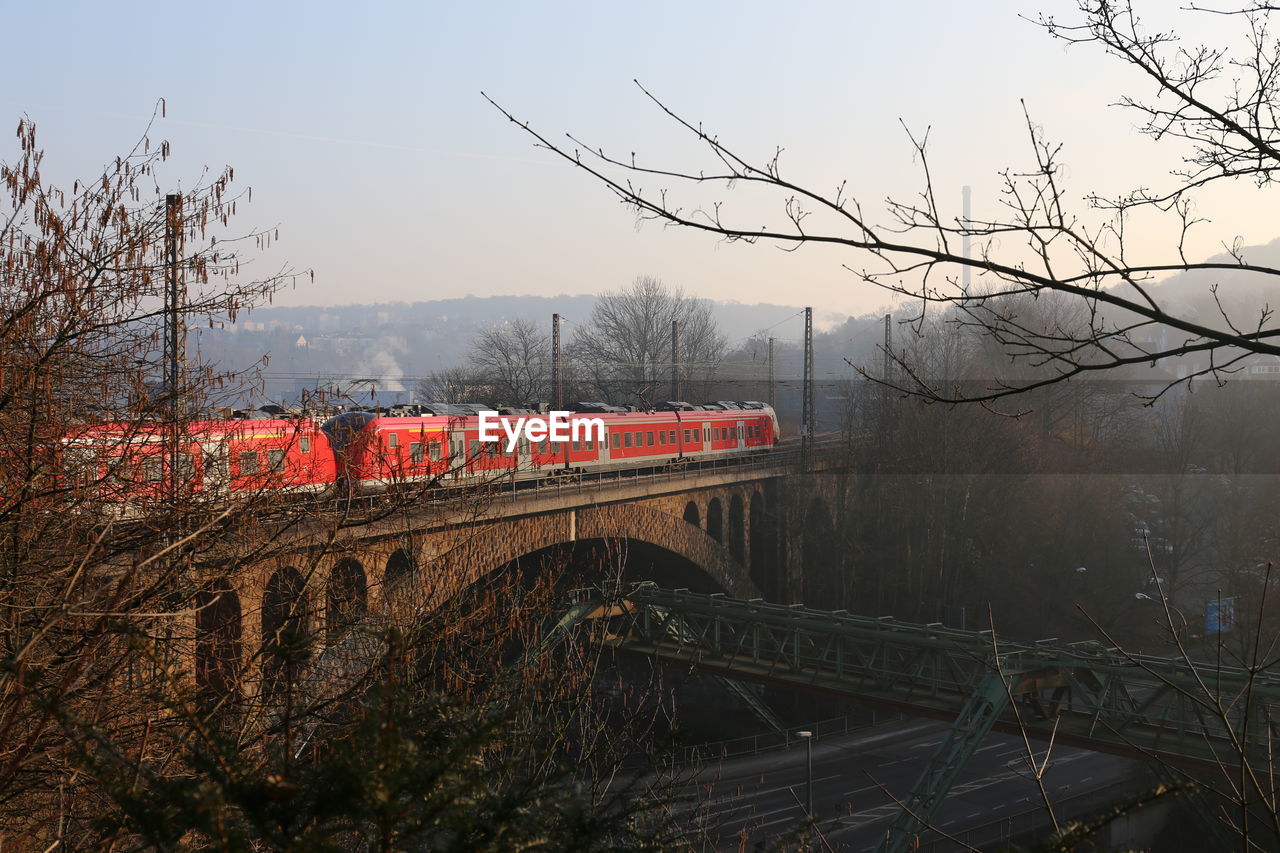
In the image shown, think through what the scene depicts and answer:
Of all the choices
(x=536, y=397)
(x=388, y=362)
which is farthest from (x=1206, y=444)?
(x=388, y=362)

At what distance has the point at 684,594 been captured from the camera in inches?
1037

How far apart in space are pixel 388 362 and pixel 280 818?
193072mm

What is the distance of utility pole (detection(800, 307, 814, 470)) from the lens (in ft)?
123

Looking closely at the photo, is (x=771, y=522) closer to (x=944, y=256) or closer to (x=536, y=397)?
(x=536, y=397)

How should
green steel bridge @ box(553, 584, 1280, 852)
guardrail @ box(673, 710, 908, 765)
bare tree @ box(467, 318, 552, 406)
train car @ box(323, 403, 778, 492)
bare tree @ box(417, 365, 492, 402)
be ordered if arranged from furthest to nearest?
bare tree @ box(467, 318, 552, 406) < bare tree @ box(417, 365, 492, 402) < guardrail @ box(673, 710, 908, 765) < train car @ box(323, 403, 778, 492) < green steel bridge @ box(553, 584, 1280, 852)

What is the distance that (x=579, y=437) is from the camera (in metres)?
29.9

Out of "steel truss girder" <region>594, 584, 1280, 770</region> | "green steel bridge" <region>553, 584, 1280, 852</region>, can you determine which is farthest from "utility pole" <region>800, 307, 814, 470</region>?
"green steel bridge" <region>553, 584, 1280, 852</region>

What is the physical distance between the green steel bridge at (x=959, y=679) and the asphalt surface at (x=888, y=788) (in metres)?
2.06

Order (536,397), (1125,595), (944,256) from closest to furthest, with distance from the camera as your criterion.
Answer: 1. (944,256)
2. (1125,595)
3. (536,397)

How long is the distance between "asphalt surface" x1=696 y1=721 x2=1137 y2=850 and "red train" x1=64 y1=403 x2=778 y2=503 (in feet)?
30.6

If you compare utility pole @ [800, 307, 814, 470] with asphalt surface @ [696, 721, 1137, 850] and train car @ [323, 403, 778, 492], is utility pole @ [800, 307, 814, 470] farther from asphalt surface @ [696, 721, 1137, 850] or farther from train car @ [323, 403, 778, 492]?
asphalt surface @ [696, 721, 1137, 850]

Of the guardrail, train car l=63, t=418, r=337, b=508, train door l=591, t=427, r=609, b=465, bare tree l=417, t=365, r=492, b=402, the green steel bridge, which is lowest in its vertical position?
the guardrail

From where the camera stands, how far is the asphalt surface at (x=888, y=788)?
2248cm

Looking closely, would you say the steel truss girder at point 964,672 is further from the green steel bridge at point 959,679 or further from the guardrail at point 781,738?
the guardrail at point 781,738
